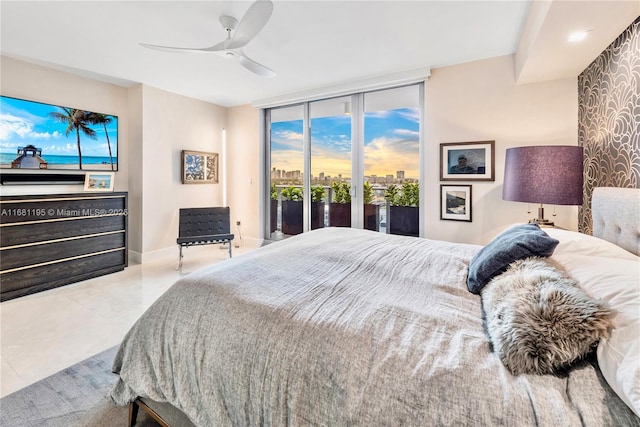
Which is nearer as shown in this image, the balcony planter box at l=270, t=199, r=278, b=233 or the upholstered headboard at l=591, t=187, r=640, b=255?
the upholstered headboard at l=591, t=187, r=640, b=255

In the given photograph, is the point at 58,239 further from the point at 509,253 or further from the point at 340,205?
the point at 509,253

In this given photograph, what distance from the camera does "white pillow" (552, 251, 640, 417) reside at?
0.62 m

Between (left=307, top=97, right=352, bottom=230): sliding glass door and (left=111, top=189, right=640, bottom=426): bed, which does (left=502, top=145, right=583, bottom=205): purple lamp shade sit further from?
(left=307, top=97, right=352, bottom=230): sliding glass door

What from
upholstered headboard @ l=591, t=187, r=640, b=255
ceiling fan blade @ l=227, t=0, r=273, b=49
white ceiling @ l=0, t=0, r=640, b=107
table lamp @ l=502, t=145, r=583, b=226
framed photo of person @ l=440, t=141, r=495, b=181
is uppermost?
white ceiling @ l=0, t=0, r=640, b=107

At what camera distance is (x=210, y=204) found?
527cm

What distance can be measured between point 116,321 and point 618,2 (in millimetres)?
4147

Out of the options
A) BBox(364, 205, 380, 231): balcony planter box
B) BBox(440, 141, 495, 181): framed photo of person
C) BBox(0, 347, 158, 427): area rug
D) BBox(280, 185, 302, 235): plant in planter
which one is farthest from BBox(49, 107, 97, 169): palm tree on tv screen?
BBox(440, 141, 495, 181): framed photo of person

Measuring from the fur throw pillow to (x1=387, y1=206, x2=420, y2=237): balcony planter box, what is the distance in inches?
114

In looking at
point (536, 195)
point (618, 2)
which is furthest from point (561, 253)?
point (618, 2)

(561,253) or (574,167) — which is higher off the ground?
(574,167)

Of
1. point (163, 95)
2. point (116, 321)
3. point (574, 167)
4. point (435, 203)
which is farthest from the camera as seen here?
point (163, 95)

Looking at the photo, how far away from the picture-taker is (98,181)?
385 cm

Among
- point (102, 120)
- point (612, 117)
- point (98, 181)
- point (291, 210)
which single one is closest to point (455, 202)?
point (612, 117)

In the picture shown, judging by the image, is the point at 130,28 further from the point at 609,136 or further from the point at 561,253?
the point at 609,136
